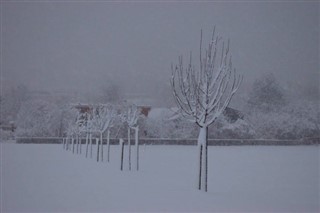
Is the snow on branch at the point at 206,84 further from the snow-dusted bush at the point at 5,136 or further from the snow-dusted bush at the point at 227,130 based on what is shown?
the snow-dusted bush at the point at 5,136

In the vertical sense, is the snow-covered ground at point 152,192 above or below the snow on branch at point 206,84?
below

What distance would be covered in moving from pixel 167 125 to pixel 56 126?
17012 millimetres

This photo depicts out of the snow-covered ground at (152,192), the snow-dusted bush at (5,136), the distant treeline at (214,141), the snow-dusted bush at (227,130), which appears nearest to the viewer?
the snow-covered ground at (152,192)

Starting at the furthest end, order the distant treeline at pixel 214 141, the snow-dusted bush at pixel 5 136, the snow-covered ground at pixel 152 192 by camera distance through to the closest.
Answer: the snow-dusted bush at pixel 5 136 → the distant treeline at pixel 214 141 → the snow-covered ground at pixel 152 192

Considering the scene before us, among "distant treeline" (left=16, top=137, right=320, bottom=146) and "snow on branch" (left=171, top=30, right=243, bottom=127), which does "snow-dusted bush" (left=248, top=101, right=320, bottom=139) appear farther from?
"snow on branch" (left=171, top=30, right=243, bottom=127)

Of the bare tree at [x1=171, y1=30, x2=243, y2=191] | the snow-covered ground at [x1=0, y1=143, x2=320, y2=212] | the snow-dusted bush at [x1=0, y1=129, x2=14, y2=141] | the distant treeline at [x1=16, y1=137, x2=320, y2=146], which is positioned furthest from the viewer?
the snow-dusted bush at [x1=0, y1=129, x2=14, y2=141]

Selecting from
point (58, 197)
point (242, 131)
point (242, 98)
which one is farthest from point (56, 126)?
point (58, 197)

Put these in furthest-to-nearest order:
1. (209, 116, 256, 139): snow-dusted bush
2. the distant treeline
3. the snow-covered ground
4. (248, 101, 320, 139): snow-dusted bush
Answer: (209, 116, 256, 139): snow-dusted bush → (248, 101, 320, 139): snow-dusted bush → the distant treeline → the snow-covered ground

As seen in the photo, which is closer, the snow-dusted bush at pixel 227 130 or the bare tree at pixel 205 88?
the bare tree at pixel 205 88

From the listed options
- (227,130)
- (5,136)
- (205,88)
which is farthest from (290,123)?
(205,88)

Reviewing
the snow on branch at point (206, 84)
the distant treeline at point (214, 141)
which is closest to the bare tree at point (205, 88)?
the snow on branch at point (206, 84)

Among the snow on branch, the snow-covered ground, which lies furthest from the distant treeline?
the snow on branch

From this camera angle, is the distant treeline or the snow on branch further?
the distant treeline

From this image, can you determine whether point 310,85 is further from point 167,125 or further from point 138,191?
point 138,191
